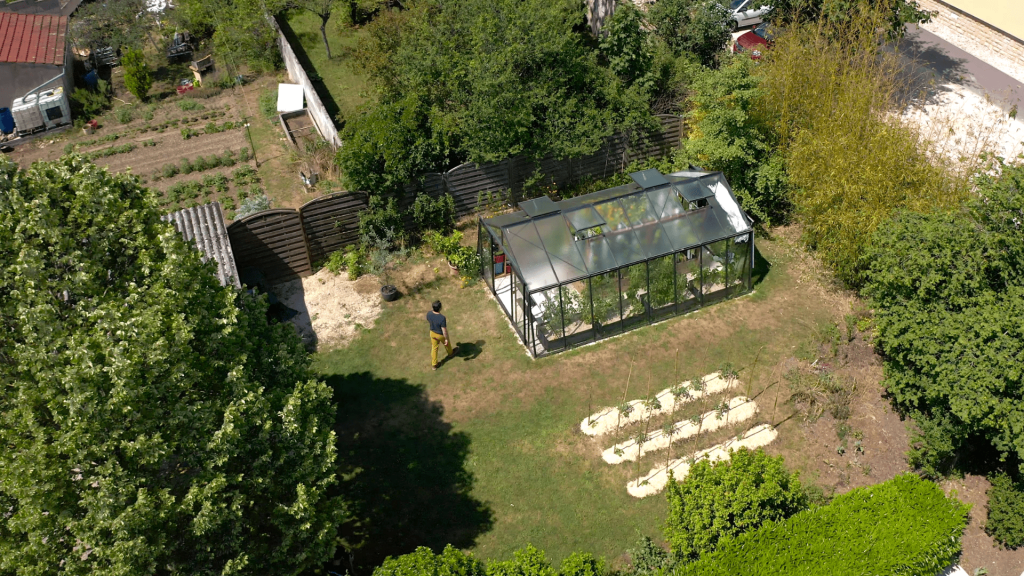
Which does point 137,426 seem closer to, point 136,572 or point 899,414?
point 136,572

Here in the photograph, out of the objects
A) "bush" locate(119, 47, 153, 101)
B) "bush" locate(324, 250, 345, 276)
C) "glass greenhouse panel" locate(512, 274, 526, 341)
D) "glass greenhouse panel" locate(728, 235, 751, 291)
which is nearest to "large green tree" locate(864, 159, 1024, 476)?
"glass greenhouse panel" locate(728, 235, 751, 291)

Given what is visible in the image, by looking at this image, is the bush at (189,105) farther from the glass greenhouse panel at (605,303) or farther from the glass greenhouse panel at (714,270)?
the glass greenhouse panel at (714,270)

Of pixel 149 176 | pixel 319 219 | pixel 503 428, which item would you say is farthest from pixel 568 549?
pixel 149 176

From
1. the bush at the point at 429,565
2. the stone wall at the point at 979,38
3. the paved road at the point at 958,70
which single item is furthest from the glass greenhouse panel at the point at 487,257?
the stone wall at the point at 979,38

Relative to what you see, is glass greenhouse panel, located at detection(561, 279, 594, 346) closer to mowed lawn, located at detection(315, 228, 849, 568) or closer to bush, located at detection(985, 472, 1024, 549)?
mowed lawn, located at detection(315, 228, 849, 568)

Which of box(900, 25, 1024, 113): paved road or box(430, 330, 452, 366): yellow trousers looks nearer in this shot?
box(430, 330, 452, 366): yellow trousers
